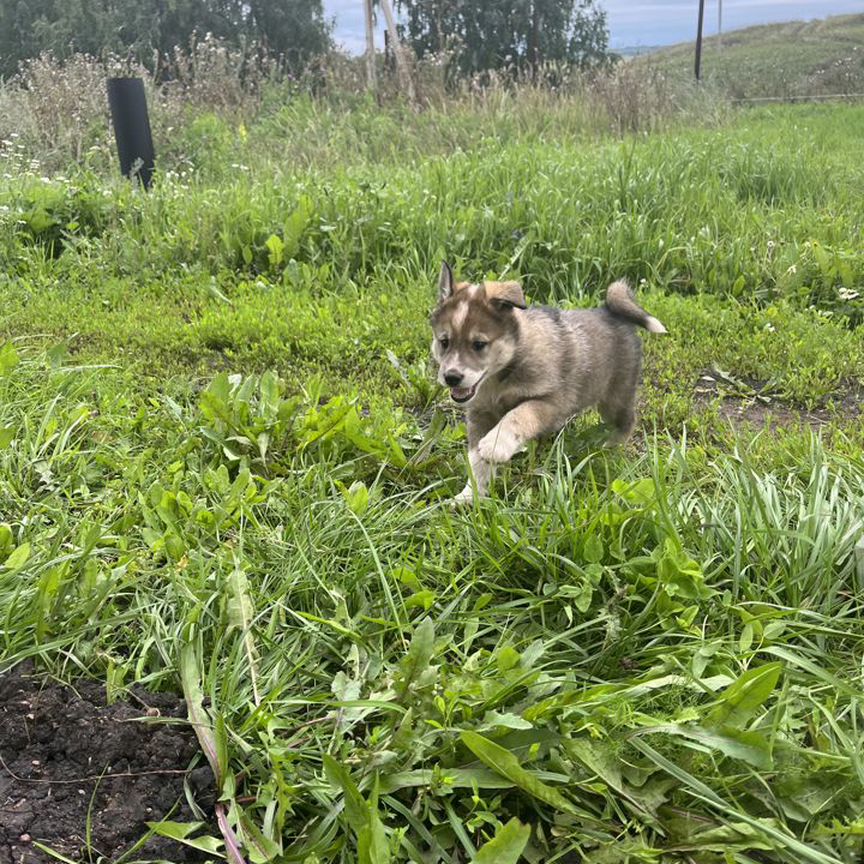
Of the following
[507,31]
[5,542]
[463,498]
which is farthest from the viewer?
[507,31]

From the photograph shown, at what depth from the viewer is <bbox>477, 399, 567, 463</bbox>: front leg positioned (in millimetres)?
3334

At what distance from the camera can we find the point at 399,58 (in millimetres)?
12445

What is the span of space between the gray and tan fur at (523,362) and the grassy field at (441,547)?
13 centimetres

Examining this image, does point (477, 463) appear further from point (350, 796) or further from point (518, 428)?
point (350, 796)

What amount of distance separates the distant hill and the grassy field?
11.8 meters

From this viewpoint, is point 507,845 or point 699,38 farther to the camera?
point 699,38

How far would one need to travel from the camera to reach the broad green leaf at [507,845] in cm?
177

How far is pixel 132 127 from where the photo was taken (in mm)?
7574

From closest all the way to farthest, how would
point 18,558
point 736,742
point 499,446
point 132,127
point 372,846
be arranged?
point 372,846 → point 736,742 → point 18,558 → point 499,446 → point 132,127

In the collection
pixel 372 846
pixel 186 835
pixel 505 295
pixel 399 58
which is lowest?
pixel 186 835

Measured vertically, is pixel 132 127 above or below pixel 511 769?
above

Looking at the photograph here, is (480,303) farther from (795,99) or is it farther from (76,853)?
(795,99)

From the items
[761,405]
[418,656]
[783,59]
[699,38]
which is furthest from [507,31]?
[418,656]

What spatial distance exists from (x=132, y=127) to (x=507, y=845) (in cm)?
729
